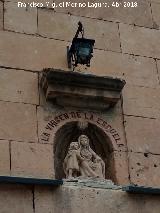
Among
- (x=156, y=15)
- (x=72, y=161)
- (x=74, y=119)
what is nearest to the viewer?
(x=72, y=161)

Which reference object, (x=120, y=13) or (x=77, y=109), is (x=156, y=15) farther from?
(x=77, y=109)

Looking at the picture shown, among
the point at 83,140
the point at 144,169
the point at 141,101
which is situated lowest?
the point at 144,169

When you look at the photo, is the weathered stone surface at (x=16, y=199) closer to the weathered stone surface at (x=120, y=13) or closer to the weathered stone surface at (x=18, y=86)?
the weathered stone surface at (x=18, y=86)

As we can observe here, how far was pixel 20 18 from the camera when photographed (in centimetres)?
938

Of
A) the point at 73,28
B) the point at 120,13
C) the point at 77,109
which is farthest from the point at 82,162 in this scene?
the point at 120,13

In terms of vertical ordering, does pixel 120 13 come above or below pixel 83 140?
above

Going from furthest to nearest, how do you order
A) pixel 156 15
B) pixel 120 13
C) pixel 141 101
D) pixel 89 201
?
pixel 156 15 → pixel 120 13 → pixel 141 101 → pixel 89 201

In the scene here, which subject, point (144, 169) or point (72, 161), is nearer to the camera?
point (72, 161)

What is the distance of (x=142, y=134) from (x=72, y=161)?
1026 millimetres

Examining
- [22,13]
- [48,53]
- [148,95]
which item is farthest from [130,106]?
[22,13]

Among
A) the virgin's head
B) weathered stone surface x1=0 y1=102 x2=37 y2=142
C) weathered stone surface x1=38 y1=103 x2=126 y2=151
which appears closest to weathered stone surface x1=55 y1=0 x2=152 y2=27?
weathered stone surface x1=38 y1=103 x2=126 y2=151

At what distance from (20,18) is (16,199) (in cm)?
265

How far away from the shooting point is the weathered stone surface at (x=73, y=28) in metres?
9.41

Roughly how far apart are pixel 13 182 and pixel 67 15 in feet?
9.09
